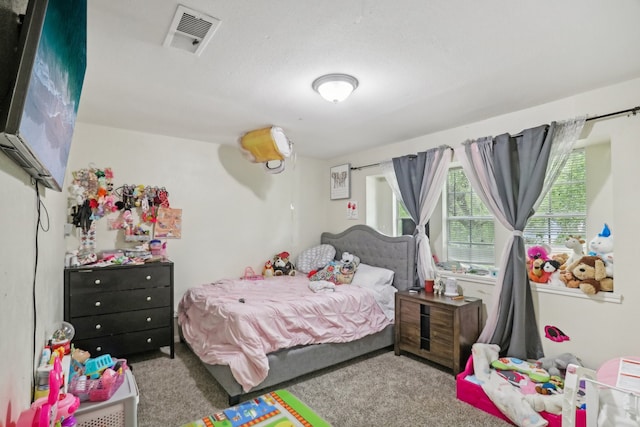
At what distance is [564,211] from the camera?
2.91 meters

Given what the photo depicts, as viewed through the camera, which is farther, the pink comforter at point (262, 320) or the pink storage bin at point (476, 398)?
the pink comforter at point (262, 320)

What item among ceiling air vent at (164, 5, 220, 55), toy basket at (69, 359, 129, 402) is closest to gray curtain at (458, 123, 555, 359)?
ceiling air vent at (164, 5, 220, 55)

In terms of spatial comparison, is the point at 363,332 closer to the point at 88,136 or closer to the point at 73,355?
the point at 73,355

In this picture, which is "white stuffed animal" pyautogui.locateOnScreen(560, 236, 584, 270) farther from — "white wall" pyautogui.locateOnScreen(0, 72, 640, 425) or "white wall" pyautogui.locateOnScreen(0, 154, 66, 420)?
"white wall" pyautogui.locateOnScreen(0, 154, 66, 420)

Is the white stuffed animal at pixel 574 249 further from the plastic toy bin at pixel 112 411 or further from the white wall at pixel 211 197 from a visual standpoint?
the plastic toy bin at pixel 112 411

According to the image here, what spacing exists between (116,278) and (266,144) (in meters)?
1.93

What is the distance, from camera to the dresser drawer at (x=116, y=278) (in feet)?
9.29

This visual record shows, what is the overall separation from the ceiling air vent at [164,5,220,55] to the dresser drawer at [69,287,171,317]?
2.33 metres

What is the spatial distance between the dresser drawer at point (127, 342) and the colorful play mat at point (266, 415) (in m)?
1.28

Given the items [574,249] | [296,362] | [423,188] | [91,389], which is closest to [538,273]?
[574,249]

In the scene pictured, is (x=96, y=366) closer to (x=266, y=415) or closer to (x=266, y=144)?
(x=266, y=415)

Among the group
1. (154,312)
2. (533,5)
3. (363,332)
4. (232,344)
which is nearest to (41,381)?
(232,344)

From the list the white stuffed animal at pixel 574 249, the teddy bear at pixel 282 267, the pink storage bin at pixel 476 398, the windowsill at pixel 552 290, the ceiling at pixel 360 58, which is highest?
the ceiling at pixel 360 58

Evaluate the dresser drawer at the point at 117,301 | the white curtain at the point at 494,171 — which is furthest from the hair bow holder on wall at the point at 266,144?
the white curtain at the point at 494,171
